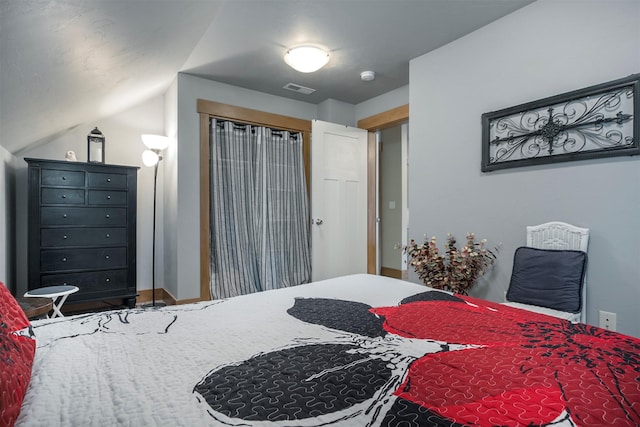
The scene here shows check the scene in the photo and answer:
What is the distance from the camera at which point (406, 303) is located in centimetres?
144

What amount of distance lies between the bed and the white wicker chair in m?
1.13

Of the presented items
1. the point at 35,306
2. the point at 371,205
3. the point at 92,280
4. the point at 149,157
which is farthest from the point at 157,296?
the point at 371,205

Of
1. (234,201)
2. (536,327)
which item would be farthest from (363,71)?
(536,327)

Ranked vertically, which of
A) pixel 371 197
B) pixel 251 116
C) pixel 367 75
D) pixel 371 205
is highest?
pixel 367 75

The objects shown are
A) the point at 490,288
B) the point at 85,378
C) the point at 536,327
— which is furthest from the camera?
the point at 490,288

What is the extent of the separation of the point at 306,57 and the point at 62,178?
2.45m

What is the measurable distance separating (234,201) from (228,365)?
3.12 m

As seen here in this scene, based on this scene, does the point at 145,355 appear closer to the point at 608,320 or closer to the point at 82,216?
the point at 608,320

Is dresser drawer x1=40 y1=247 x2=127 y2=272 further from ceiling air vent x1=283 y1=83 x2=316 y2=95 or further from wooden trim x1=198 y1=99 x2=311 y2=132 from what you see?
ceiling air vent x1=283 y1=83 x2=316 y2=95

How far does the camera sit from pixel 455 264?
8.43 feet

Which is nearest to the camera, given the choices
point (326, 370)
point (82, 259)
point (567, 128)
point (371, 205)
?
point (326, 370)

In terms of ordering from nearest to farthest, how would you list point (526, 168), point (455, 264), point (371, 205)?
point (526, 168)
point (455, 264)
point (371, 205)

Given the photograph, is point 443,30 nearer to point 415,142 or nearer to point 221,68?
point 415,142

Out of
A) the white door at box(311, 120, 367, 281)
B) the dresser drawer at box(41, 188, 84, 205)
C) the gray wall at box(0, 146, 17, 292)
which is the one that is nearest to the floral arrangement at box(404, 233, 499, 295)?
the white door at box(311, 120, 367, 281)
